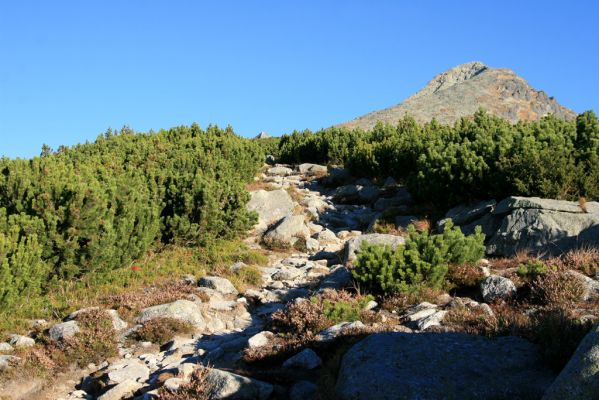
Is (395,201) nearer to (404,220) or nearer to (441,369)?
(404,220)

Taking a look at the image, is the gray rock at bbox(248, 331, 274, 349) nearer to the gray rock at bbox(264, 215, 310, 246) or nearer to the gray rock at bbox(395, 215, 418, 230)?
the gray rock at bbox(264, 215, 310, 246)

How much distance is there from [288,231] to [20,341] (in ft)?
25.8

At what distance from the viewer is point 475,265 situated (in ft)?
32.6

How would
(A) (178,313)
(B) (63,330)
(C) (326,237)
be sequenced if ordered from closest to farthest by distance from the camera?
(B) (63,330)
(A) (178,313)
(C) (326,237)

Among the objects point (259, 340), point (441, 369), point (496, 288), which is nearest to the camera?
point (441, 369)

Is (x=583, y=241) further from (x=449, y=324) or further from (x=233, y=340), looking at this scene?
(x=233, y=340)

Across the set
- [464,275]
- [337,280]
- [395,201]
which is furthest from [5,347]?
[395,201]

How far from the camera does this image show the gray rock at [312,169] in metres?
24.9

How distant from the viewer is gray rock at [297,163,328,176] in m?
24.9

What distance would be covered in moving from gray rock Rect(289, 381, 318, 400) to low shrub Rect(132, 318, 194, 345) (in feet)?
12.8

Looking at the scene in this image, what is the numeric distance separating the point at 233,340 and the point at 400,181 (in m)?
A: 13.2

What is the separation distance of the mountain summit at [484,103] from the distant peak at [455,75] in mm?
14640

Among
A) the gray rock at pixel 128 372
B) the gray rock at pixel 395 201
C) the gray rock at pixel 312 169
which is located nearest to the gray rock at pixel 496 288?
the gray rock at pixel 128 372

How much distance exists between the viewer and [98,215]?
11.5m
